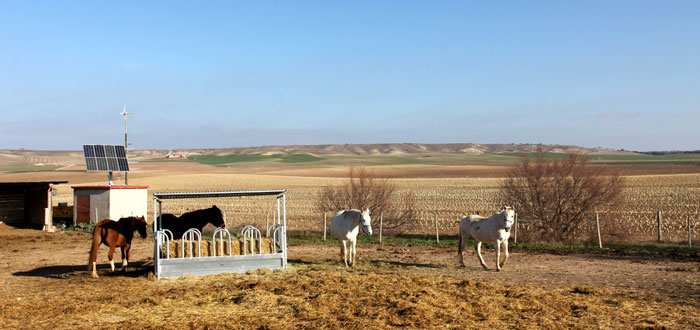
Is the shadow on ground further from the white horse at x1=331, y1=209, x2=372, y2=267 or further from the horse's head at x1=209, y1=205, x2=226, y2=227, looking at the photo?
the white horse at x1=331, y1=209, x2=372, y2=267

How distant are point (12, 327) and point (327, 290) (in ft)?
17.6

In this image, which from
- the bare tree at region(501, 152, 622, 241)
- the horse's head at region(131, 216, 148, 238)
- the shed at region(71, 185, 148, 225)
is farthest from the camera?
the shed at region(71, 185, 148, 225)

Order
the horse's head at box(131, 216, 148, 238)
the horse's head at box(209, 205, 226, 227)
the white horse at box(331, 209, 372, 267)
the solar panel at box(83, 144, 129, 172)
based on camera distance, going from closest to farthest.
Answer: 1. the horse's head at box(131, 216, 148, 238)
2. the white horse at box(331, 209, 372, 267)
3. the horse's head at box(209, 205, 226, 227)
4. the solar panel at box(83, 144, 129, 172)

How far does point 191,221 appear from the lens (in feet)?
51.4

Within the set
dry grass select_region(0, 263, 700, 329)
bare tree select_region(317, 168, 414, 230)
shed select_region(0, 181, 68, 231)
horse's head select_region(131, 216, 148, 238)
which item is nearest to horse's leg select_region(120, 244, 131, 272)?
horse's head select_region(131, 216, 148, 238)

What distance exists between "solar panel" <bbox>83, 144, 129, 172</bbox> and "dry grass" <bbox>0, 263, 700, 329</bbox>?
56.6 ft

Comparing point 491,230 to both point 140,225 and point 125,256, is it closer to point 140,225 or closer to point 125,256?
point 140,225

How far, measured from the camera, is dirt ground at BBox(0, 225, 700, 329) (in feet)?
27.9

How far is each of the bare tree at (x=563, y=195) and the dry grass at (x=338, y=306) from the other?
1119 cm

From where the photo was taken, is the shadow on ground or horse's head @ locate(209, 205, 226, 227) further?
horse's head @ locate(209, 205, 226, 227)

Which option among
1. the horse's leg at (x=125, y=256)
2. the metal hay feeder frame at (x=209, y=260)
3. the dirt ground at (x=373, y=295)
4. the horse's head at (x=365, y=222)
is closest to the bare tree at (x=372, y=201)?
the dirt ground at (x=373, y=295)

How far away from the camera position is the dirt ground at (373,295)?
8516mm

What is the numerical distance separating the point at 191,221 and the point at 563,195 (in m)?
14.4

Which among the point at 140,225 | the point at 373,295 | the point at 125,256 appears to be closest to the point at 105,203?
the point at 140,225
